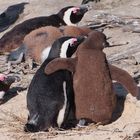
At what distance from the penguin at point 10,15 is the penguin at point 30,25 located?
1319mm

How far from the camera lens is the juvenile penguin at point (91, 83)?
4.54 metres

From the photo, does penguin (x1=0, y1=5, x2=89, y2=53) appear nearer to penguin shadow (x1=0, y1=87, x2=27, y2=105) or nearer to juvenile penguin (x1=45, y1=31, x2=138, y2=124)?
penguin shadow (x1=0, y1=87, x2=27, y2=105)

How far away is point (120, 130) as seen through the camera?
4492 millimetres

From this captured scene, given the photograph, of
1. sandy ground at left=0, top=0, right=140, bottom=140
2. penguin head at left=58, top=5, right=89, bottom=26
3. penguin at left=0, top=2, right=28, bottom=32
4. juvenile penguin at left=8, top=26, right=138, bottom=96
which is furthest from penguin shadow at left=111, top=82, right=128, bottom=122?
penguin at left=0, top=2, right=28, bottom=32

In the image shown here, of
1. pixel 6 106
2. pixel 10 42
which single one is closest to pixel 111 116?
pixel 6 106

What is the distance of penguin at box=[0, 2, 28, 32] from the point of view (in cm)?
849

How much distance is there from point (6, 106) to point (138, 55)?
1.46 metres

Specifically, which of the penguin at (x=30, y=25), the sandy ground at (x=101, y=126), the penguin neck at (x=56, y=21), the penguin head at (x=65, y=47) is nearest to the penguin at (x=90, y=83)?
the sandy ground at (x=101, y=126)

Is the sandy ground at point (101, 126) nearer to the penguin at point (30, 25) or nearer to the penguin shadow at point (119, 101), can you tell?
the penguin shadow at point (119, 101)

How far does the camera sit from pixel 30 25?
22.6ft

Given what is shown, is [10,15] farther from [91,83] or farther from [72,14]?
[91,83]

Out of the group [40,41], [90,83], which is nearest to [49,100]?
[90,83]

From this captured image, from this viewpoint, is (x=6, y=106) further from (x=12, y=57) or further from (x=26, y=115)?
(x=12, y=57)

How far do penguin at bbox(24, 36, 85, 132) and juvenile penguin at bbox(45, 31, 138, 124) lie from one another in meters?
0.07
